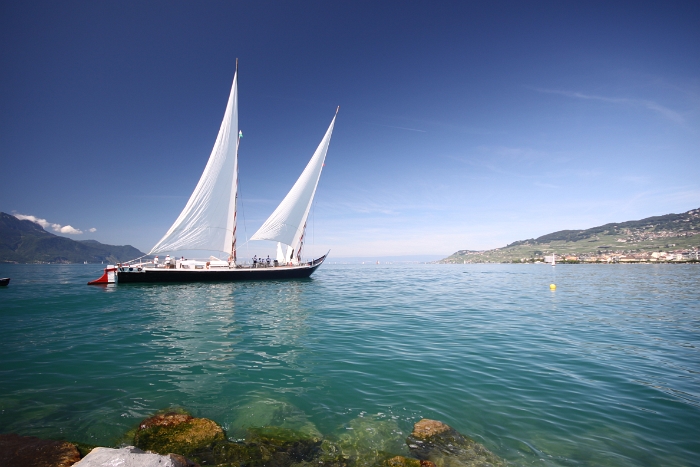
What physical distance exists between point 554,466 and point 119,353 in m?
11.9

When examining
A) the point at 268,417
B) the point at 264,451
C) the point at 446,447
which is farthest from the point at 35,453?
the point at 446,447

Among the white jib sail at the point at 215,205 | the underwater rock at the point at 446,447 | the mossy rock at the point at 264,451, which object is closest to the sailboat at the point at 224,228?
the white jib sail at the point at 215,205

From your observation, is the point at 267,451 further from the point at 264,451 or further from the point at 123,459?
the point at 123,459

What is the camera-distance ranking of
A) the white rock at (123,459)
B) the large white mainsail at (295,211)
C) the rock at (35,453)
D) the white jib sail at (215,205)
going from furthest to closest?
the large white mainsail at (295,211)
the white jib sail at (215,205)
the rock at (35,453)
the white rock at (123,459)

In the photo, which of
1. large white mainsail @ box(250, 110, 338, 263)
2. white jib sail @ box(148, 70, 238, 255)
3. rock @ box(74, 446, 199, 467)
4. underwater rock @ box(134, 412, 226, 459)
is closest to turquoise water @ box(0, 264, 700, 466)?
underwater rock @ box(134, 412, 226, 459)

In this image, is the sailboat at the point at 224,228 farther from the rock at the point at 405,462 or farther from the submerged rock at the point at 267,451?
the rock at the point at 405,462

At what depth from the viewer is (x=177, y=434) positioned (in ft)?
16.9

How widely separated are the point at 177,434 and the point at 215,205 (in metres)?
37.0

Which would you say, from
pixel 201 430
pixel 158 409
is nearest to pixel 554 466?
pixel 201 430

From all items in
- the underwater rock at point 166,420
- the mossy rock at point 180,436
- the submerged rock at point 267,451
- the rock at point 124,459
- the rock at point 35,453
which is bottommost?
the submerged rock at point 267,451

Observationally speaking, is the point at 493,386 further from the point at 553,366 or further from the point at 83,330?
the point at 83,330

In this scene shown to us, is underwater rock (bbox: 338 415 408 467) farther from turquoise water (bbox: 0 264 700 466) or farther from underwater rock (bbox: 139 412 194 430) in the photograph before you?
underwater rock (bbox: 139 412 194 430)

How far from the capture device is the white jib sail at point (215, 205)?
35750 millimetres

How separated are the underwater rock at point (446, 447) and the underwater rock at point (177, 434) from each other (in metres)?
3.33
